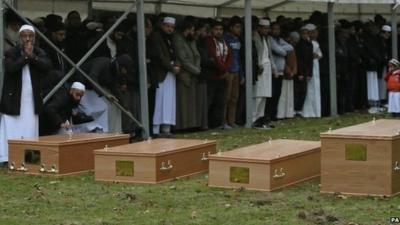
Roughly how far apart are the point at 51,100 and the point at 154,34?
2.99 m

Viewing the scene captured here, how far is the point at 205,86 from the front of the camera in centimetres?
1501

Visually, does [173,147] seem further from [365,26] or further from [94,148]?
[365,26]

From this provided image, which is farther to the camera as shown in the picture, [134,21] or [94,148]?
[134,21]

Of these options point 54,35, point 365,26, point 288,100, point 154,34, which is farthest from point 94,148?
point 365,26

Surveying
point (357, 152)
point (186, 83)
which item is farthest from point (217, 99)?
point (357, 152)

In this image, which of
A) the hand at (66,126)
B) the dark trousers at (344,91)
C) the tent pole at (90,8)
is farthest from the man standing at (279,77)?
the hand at (66,126)

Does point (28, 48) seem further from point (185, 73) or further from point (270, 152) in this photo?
point (185, 73)

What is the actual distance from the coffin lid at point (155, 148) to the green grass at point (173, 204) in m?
0.33

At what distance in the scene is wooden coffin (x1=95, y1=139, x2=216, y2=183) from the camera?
9016 millimetres

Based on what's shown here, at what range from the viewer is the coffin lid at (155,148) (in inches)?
355

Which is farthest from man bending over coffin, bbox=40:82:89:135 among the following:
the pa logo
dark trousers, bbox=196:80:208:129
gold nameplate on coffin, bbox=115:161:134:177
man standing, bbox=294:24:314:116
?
man standing, bbox=294:24:314:116

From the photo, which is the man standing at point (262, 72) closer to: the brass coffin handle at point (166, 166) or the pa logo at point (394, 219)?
the brass coffin handle at point (166, 166)

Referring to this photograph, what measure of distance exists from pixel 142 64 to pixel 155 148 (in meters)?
3.37

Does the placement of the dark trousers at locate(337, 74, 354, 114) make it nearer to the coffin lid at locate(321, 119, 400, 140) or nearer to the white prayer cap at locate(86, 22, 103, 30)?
the white prayer cap at locate(86, 22, 103, 30)
